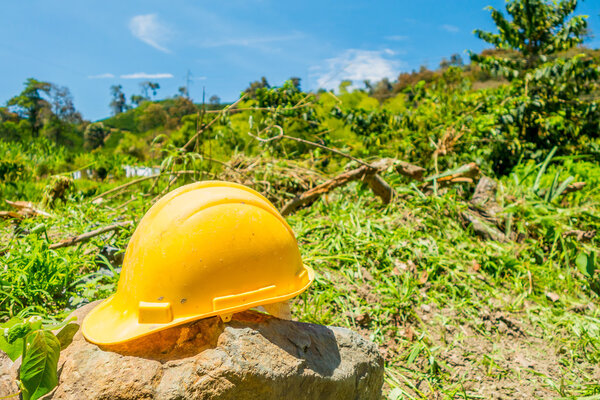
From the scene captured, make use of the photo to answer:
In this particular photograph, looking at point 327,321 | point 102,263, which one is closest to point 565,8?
point 327,321

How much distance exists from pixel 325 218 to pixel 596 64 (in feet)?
18.2

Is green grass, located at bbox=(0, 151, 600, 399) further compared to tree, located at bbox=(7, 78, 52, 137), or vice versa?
tree, located at bbox=(7, 78, 52, 137)

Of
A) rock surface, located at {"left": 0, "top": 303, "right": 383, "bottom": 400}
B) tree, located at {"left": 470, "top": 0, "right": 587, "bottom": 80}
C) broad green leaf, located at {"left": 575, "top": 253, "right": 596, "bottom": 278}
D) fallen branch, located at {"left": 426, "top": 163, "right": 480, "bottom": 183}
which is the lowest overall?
broad green leaf, located at {"left": 575, "top": 253, "right": 596, "bottom": 278}

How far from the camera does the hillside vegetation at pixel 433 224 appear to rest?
267 centimetres

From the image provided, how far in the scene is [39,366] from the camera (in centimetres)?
149

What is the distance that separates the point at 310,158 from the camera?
228 inches

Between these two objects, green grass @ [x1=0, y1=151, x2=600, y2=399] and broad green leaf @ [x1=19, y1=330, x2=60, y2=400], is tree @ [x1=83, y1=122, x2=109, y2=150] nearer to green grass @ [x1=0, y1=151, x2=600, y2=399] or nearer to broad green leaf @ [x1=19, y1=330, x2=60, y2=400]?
green grass @ [x1=0, y1=151, x2=600, y2=399]

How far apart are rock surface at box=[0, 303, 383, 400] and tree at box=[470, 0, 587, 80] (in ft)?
20.7

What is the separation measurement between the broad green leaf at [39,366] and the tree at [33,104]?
2340cm

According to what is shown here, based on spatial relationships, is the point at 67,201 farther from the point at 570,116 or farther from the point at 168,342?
the point at 570,116

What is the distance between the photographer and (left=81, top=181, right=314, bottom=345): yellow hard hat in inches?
63.2

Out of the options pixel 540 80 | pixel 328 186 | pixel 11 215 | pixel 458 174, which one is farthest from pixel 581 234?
pixel 11 215

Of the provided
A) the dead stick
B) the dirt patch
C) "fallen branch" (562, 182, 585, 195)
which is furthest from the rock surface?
"fallen branch" (562, 182, 585, 195)

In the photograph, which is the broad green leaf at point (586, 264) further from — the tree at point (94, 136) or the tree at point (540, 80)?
the tree at point (94, 136)
